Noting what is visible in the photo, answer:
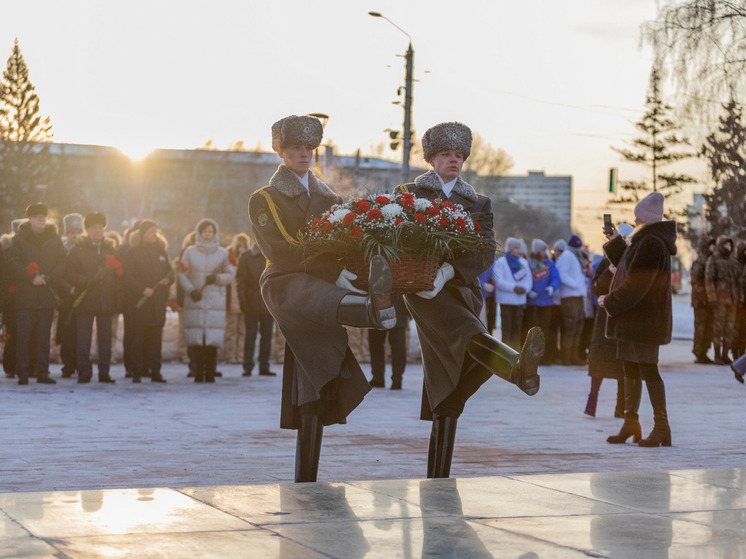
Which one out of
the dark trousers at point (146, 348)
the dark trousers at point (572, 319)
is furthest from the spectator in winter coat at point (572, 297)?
the dark trousers at point (146, 348)

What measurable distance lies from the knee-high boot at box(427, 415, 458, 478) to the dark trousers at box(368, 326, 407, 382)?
7345mm

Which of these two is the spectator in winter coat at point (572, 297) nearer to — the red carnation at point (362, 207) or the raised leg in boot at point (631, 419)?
the raised leg in boot at point (631, 419)

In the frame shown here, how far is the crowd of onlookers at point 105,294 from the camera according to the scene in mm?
13875

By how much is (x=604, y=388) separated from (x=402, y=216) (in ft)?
28.7

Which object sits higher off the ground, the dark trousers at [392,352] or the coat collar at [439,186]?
the coat collar at [439,186]

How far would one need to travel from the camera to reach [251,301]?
15477mm

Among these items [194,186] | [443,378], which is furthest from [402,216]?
[194,186]

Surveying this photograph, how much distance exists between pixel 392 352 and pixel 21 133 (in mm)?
61102

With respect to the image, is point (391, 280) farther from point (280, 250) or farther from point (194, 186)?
point (194, 186)

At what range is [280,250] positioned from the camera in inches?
241

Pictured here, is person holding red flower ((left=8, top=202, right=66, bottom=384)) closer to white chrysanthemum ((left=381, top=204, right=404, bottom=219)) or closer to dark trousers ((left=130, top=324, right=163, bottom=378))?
dark trousers ((left=130, top=324, right=163, bottom=378))

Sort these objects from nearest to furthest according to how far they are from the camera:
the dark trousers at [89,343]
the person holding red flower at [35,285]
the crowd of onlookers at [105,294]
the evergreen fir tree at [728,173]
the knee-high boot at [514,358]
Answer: the knee-high boot at [514,358]
the person holding red flower at [35,285]
the crowd of onlookers at [105,294]
the dark trousers at [89,343]
the evergreen fir tree at [728,173]

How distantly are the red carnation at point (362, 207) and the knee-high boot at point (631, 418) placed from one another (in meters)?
3.81

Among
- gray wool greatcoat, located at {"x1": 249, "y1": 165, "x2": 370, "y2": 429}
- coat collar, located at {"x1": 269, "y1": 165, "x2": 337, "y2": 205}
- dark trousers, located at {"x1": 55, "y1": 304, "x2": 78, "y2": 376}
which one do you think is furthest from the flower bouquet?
dark trousers, located at {"x1": 55, "y1": 304, "x2": 78, "y2": 376}
